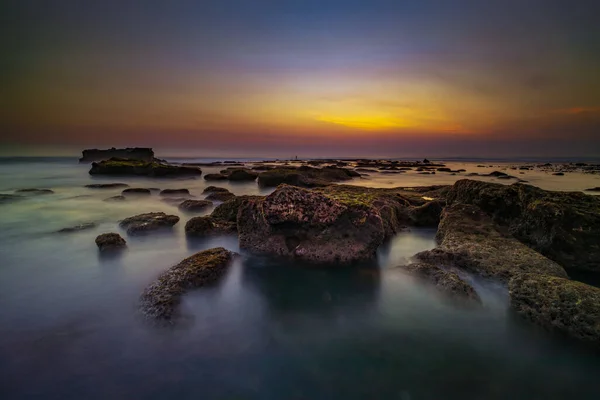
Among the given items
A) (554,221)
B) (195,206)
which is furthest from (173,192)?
(554,221)

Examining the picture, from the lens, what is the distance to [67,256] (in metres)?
6.77

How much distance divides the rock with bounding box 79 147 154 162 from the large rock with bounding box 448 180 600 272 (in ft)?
148

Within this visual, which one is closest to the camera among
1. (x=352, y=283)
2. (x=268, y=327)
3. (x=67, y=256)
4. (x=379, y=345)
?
(x=379, y=345)

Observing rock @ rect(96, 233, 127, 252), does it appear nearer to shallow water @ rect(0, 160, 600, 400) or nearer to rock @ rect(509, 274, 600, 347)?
shallow water @ rect(0, 160, 600, 400)

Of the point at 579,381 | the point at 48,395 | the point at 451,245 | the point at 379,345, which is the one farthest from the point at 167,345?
the point at 451,245

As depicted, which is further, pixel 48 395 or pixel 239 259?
pixel 239 259

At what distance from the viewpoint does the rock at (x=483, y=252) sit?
5223 mm

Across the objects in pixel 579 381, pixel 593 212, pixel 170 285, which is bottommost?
pixel 579 381

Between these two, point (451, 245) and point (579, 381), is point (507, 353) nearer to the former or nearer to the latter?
point (579, 381)

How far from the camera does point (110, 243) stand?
7098 millimetres

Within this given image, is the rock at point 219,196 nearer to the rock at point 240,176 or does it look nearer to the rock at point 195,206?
the rock at point 195,206

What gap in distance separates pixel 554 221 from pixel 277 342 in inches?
238

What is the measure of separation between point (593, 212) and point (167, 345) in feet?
26.4

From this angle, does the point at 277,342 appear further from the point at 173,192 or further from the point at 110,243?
the point at 173,192
